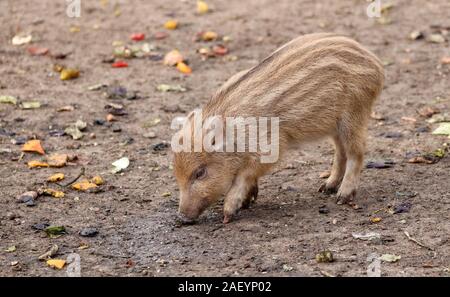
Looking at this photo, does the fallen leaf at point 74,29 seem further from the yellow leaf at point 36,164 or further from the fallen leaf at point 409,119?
the fallen leaf at point 409,119

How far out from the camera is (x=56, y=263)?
582cm

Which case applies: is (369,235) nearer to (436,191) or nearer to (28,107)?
(436,191)

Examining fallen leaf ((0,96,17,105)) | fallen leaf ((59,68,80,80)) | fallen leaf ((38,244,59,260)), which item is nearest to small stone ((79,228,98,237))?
fallen leaf ((38,244,59,260))

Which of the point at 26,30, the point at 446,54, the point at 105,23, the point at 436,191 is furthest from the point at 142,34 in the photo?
the point at 436,191

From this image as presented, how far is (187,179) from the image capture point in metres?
6.55

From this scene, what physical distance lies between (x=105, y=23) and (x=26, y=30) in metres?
1.06

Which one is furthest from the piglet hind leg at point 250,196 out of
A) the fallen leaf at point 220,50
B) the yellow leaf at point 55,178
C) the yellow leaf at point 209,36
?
the yellow leaf at point 209,36

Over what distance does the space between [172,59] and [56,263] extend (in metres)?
4.99

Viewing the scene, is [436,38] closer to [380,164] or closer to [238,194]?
[380,164]

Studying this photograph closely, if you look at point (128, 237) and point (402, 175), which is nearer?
point (128, 237)

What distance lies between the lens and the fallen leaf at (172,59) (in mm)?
10383

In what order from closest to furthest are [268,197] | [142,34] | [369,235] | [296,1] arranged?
[369,235], [268,197], [142,34], [296,1]

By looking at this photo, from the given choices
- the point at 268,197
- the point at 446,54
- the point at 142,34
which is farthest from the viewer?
the point at 142,34

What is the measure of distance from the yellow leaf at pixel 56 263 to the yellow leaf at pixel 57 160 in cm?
201
